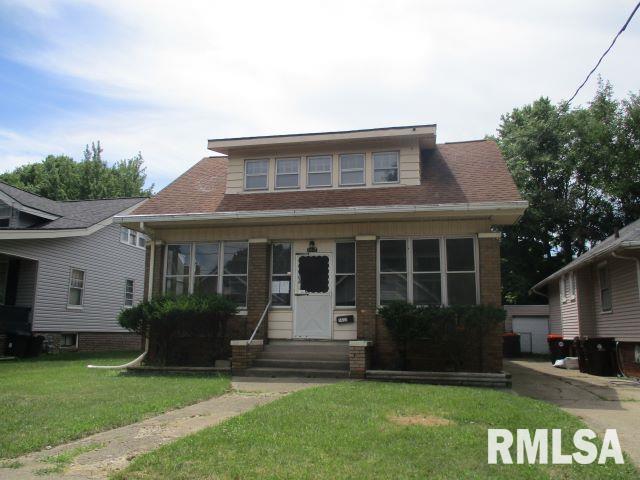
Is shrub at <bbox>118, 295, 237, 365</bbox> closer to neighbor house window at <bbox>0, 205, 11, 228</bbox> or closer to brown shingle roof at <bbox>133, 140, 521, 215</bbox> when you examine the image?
brown shingle roof at <bbox>133, 140, 521, 215</bbox>

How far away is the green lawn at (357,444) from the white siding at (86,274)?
14139 millimetres

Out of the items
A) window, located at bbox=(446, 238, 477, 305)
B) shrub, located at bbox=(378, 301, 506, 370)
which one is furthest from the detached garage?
shrub, located at bbox=(378, 301, 506, 370)

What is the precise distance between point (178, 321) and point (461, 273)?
6253 mm

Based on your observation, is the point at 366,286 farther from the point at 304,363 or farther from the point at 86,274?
the point at 86,274

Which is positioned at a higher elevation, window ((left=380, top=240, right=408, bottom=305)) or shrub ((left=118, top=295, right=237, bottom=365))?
window ((left=380, top=240, right=408, bottom=305))

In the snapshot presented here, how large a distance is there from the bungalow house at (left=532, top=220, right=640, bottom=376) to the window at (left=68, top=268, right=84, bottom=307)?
1709 centimetres

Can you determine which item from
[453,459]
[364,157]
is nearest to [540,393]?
[453,459]

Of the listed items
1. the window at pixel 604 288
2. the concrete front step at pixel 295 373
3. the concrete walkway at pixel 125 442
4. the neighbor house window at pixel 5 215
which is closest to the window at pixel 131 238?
the neighbor house window at pixel 5 215

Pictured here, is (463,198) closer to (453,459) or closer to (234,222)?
(234,222)

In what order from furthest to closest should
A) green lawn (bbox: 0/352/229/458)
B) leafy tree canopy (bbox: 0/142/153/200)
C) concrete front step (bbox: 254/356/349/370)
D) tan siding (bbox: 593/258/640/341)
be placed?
leafy tree canopy (bbox: 0/142/153/200)
tan siding (bbox: 593/258/640/341)
concrete front step (bbox: 254/356/349/370)
green lawn (bbox: 0/352/229/458)

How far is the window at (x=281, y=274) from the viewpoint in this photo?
1308cm

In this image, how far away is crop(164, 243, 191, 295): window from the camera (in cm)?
1381

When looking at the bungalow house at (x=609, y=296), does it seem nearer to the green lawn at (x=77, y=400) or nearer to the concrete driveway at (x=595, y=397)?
the concrete driveway at (x=595, y=397)

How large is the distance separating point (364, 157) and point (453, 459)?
9.79 metres
